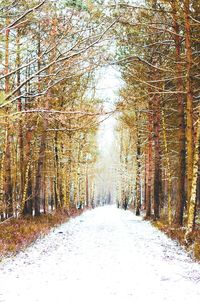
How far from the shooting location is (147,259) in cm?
920

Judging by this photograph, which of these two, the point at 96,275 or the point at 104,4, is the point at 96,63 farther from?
the point at 96,275

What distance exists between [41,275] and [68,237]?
6.52 m

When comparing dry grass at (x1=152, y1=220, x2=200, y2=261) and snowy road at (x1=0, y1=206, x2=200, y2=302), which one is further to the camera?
dry grass at (x1=152, y1=220, x2=200, y2=261)

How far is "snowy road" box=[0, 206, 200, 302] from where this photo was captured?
20.0 ft

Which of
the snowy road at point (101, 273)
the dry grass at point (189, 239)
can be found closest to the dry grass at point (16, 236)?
the snowy road at point (101, 273)

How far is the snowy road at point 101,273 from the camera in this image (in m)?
6.08

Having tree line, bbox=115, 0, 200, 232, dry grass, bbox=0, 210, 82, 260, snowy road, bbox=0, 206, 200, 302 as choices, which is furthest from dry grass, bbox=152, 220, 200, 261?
dry grass, bbox=0, 210, 82, 260

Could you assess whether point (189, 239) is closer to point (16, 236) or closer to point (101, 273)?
point (101, 273)

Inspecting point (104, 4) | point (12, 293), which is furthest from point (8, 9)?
point (12, 293)

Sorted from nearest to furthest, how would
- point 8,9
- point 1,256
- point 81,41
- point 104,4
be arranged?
point 8,9 → point 81,41 → point 1,256 → point 104,4

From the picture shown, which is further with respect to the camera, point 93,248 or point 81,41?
point 93,248

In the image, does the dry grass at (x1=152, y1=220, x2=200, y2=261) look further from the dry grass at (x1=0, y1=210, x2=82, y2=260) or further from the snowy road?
the dry grass at (x1=0, y1=210, x2=82, y2=260)

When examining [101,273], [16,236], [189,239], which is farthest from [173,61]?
[101,273]

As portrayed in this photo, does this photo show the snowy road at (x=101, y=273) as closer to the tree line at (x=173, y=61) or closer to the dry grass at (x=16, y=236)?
the dry grass at (x=16, y=236)
